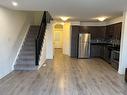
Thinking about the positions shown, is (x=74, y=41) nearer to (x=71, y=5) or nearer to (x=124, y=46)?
(x=124, y=46)

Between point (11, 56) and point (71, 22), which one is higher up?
point (71, 22)

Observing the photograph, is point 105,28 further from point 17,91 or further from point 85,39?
point 17,91

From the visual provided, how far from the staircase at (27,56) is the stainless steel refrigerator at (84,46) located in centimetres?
316

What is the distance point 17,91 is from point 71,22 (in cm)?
663

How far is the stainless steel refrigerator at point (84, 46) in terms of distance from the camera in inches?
366

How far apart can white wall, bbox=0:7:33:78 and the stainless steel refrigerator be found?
157 inches

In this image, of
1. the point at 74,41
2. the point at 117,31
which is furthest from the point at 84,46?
the point at 117,31

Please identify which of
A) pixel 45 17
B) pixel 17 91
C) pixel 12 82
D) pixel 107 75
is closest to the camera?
pixel 17 91

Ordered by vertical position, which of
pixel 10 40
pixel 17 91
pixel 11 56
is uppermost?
pixel 10 40

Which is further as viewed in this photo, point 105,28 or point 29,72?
point 105,28

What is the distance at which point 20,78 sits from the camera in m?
5.04

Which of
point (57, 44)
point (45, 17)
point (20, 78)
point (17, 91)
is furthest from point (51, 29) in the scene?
point (57, 44)

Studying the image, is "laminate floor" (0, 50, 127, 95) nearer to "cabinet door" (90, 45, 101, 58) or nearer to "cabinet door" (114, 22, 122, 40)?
"cabinet door" (114, 22, 122, 40)

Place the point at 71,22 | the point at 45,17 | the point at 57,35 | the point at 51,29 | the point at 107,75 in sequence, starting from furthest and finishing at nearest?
1. the point at 57,35
2. the point at 71,22
3. the point at 51,29
4. the point at 45,17
5. the point at 107,75
